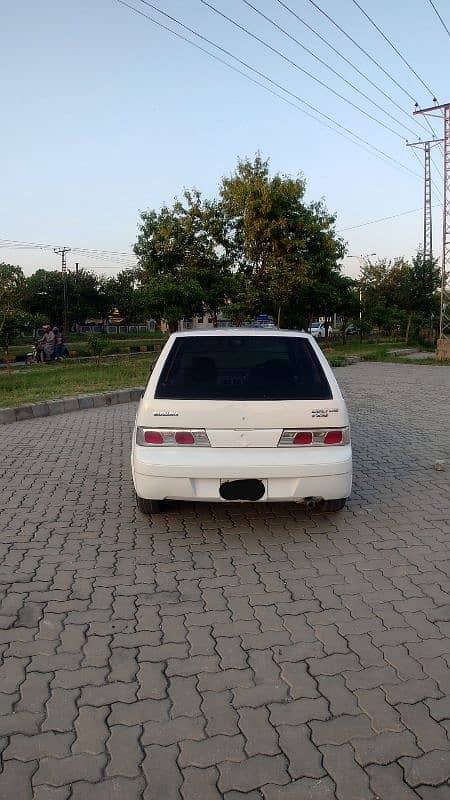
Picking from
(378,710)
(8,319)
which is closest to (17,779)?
(378,710)

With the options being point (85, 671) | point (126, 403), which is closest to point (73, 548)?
point (85, 671)

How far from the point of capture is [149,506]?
4.78 m

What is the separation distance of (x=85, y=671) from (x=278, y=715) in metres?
0.91

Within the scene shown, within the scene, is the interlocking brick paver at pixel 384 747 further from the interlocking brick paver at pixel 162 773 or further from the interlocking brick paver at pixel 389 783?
the interlocking brick paver at pixel 162 773

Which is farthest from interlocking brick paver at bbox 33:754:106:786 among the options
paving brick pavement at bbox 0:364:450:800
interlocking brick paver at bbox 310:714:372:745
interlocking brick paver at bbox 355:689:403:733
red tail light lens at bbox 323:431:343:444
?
red tail light lens at bbox 323:431:343:444

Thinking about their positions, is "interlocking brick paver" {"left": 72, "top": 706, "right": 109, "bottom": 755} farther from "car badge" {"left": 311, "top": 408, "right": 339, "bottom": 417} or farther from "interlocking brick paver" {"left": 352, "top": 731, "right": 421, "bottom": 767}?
"car badge" {"left": 311, "top": 408, "right": 339, "bottom": 417}

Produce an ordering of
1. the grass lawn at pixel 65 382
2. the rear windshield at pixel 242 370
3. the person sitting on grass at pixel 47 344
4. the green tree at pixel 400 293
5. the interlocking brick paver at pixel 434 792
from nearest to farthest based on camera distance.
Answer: the interlocking brick paver at pixel 434 792 < the rear windshield at pixel 242 370 < the grass lawn at pixel 65 382 < the person sitting on grass at pixel 47 344 < the green tree at pixel 400 293

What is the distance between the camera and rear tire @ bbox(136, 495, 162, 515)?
475 centimetres

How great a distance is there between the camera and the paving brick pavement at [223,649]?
219cm

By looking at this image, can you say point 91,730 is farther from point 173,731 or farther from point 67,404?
point 67,404

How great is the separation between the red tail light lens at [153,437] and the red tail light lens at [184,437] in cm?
12

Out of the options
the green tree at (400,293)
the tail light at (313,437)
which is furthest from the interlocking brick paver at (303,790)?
the green tree at (400,293)

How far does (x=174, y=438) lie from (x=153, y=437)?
15 centimetres

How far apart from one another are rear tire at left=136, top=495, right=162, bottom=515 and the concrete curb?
15.2ft
